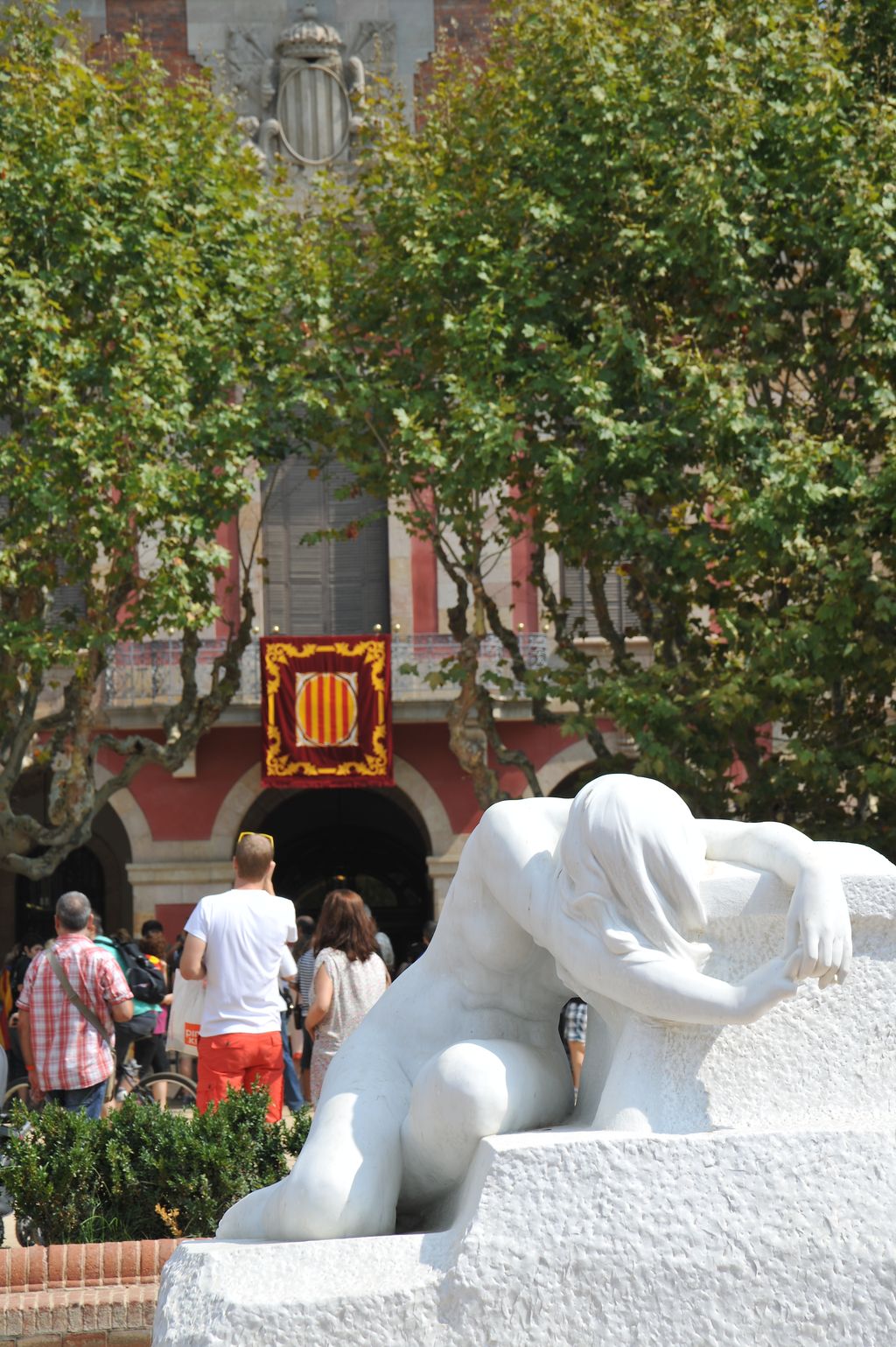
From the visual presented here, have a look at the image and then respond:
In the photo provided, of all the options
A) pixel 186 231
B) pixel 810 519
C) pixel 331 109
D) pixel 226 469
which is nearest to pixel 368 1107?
pixel 810 519

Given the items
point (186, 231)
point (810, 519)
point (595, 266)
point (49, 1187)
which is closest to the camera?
point (49, 1187)

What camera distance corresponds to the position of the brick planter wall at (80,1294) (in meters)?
5.42

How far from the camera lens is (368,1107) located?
3799mm

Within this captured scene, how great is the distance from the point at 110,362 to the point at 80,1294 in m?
9.65

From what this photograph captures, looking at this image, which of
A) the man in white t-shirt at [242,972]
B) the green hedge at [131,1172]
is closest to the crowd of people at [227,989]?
the man in white t-shirt at [242,972]

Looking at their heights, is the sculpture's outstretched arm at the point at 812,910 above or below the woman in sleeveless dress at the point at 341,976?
above

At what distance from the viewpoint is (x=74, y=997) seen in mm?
7762

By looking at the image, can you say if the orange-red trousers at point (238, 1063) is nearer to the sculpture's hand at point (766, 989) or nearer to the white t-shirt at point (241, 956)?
the white t-shirt at point (241, 956)

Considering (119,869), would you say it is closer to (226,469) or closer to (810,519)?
(226,469)

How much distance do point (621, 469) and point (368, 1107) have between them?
30.5 ft

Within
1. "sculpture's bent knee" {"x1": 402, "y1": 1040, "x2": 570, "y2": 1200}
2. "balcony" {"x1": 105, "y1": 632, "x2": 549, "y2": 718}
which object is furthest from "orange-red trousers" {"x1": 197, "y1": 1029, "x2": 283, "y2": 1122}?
"balcony" {"x1": 105, "y1": 632, "x2": 549, "y2": 718}

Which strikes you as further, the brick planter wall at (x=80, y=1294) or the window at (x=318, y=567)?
the window at (x=318, y=567)

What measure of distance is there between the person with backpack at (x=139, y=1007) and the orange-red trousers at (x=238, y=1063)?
2.12 m

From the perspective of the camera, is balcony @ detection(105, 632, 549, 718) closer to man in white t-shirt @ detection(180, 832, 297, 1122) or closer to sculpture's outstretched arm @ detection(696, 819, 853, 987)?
man in white t-shirt @ detection(180, 832, 297, 1122)
